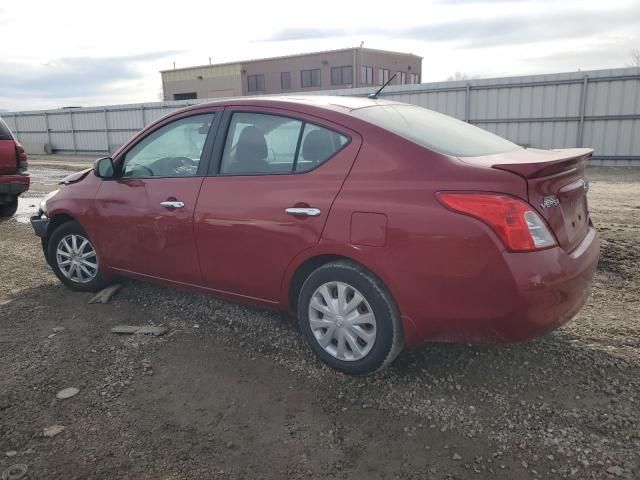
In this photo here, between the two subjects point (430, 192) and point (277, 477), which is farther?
point (430, 192)

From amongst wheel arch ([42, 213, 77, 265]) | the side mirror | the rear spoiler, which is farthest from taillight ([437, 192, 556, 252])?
wheel arch ([42, 213, 77, 265])

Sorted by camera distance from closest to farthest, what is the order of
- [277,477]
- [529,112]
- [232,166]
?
[277,477] < [232,166] < [529,112]

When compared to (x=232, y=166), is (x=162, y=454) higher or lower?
lower

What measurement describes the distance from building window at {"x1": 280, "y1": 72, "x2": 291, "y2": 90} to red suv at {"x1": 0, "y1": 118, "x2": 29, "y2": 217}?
1460 inches

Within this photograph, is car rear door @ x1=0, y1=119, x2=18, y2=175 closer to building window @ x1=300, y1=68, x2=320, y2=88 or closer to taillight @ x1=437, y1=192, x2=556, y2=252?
taillight @ x1=437, y1=192, x2=556, y2=252

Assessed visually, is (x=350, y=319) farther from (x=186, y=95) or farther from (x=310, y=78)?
(x=186, y=95)

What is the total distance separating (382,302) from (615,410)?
1333mm

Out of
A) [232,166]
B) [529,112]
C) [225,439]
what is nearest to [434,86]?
[529,112]

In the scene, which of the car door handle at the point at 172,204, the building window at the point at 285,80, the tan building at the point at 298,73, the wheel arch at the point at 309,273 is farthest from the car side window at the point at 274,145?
the building window at the point at 285,80

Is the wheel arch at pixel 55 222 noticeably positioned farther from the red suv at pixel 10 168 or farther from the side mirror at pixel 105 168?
the red suv at pixel 10 168

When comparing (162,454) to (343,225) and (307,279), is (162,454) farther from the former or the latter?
(343,225)

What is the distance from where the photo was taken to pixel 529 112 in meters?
16.1

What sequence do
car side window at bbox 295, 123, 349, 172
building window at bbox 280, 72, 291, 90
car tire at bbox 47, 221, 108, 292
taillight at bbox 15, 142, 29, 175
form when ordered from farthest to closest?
building window at bbox 280, 72, 291, 90 < taillight at bbox 15, 142, 29, 175 < car tire at bbox 47, 221, 108, 292 < car side window at bbox 295, 123, 349, 172

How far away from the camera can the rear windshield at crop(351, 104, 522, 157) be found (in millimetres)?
3087
